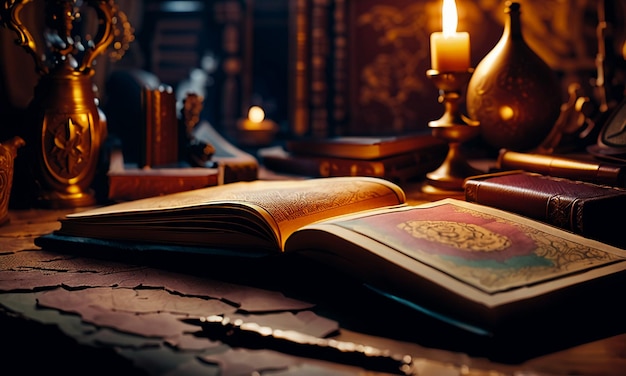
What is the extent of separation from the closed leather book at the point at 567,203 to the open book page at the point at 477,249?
0.21 ft

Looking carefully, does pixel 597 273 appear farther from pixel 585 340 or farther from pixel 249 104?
pixel 249 104

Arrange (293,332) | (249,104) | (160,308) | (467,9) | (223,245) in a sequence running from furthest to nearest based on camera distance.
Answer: (249,104) < (467,9) < (223,245) < (160,308) < (293,332)

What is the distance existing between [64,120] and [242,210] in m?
0.63

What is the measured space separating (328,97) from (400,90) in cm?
33

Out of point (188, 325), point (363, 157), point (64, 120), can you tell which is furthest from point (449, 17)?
point (188, 325)

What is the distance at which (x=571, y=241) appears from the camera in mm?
893

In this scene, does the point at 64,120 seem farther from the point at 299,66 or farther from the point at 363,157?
the point at 299,66

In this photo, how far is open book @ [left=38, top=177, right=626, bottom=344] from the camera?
2.43 ft

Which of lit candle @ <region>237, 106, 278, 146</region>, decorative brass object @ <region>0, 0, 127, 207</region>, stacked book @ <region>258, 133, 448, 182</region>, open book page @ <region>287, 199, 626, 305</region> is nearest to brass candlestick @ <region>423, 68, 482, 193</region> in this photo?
stacked book @ <region>258, 133, 448, 182</region>

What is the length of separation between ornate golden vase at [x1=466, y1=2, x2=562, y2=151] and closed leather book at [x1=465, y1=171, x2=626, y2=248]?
503 mm

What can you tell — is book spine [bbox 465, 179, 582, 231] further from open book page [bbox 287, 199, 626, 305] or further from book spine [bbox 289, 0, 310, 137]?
book spine [bbox 289, 0, 310, 137]

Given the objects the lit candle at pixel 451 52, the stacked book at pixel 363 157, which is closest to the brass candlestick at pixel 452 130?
the lit candle at pixel 451 52

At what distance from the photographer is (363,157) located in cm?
157

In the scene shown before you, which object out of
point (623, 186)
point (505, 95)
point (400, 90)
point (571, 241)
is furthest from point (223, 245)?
point (400, 90)
